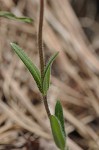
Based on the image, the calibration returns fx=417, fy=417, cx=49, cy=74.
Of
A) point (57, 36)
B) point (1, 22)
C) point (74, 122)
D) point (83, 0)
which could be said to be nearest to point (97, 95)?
point (74, 122)

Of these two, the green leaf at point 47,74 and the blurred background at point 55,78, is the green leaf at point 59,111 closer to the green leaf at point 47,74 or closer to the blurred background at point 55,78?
the green leaf at point 47,74

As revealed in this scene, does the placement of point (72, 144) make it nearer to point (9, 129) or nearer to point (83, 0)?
point (9, 129)

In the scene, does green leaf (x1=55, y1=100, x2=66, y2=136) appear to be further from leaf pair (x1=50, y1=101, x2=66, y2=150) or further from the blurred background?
the blurred background

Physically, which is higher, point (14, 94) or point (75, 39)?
point (75, 39)

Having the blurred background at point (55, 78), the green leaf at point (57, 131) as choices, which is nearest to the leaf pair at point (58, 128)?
the green leaf at point (57, 131)

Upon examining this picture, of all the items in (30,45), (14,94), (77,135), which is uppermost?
(30,45)
